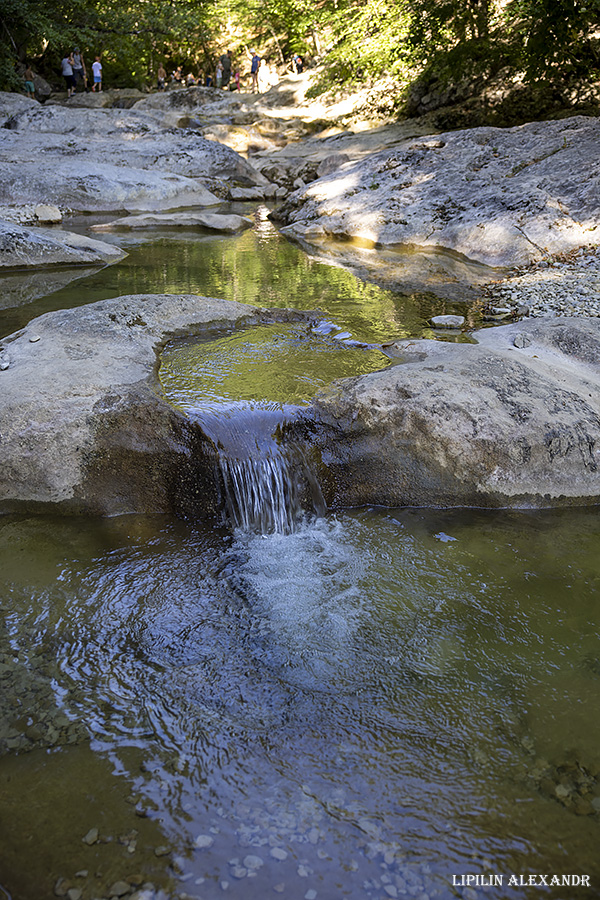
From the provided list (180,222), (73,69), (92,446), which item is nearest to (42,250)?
(180,222)

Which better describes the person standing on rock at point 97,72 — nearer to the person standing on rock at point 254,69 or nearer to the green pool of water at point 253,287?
the person standing on rock at point 254,69

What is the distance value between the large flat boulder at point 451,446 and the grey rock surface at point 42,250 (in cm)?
694

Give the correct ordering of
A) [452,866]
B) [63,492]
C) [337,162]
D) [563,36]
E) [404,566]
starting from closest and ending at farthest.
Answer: [452,866], [404,566], [63,492], [563,36], [337,162]

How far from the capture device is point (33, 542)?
3760mm

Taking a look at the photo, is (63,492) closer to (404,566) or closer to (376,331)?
(404,566)

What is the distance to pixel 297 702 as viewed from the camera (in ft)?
8.94

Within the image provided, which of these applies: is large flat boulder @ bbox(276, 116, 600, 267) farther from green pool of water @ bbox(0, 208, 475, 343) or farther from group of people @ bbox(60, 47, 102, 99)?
group of people @ bbox(60, 47, 102, 99)

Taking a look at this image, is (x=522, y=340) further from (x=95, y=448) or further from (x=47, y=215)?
(x=47, y=215)

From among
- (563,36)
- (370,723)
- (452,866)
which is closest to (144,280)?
(370,723)

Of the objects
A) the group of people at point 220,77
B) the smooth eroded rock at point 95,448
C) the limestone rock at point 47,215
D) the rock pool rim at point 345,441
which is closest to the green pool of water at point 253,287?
the rock pool rim at point 345,441

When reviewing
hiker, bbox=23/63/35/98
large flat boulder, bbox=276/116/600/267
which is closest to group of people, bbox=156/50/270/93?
hiker, bbox=23/63/35/98

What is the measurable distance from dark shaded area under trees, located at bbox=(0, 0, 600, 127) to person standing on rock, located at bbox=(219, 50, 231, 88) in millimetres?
1258

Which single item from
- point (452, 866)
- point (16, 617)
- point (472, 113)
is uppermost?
point (472, 113)

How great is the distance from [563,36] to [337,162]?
6114mm
